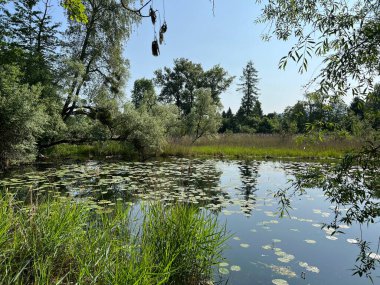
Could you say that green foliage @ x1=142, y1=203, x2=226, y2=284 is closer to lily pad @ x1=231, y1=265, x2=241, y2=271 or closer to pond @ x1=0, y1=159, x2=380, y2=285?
pond @ x1=0, y1=159, x2=380, y2=285

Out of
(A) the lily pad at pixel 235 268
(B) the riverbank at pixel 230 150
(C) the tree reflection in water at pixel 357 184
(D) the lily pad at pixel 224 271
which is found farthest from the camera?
(B) the riverbank at pixel 230 150

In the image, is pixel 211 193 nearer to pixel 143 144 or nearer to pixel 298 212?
pixel 298 212

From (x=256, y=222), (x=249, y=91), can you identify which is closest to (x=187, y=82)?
(x=249, y=91)

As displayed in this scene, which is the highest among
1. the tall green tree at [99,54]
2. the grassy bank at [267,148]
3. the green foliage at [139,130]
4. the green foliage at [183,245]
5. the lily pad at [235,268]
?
the tall green tree at [99,54]

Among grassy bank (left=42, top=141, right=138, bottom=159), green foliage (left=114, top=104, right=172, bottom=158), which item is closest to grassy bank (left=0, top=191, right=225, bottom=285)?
green foliage (left=114, top=104, right=172, bottom=158)

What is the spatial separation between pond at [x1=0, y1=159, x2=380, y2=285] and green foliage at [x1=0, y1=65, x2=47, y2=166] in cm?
119

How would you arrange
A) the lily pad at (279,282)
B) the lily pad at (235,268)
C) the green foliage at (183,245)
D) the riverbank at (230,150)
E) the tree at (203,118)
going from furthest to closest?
the tree at (203,118) → the riverbank at (230,150) → the lily pad at (235,268) → the lily pad at (279,282) → the green foliage at (183,245)

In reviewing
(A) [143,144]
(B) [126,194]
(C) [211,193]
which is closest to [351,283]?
(C) [211,193]

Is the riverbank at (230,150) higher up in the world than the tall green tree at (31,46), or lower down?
lower down

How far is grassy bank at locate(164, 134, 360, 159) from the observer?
672 inches

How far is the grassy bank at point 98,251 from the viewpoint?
92.1 inches

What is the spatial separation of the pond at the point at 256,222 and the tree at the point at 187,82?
34528 mm

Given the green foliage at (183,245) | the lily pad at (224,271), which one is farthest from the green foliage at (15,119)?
the lily pad at (224,271)

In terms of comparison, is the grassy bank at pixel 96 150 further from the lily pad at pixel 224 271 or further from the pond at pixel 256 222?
the lily pad at pixel 224 271
